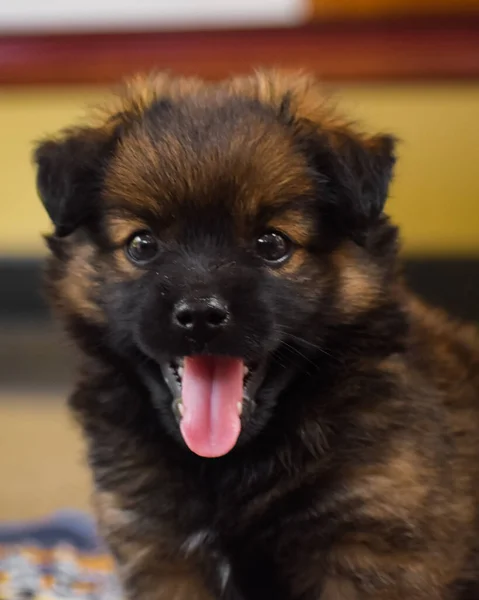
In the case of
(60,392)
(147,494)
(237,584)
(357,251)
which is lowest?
(60,392)

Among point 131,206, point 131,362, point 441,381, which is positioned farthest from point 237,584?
point 131,206

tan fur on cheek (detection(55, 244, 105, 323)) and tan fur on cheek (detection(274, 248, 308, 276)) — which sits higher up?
tan fur on cheek (detection(274, 248, 308, 276))

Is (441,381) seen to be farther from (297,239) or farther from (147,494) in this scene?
(147,494)

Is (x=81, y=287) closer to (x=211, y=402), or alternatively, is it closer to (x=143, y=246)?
(x=143, y=246)

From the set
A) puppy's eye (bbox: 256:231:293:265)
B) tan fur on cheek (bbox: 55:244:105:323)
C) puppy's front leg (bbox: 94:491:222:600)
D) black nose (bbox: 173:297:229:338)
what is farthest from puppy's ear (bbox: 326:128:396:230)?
puppy's front leg (bbox: 94:491:222:600)

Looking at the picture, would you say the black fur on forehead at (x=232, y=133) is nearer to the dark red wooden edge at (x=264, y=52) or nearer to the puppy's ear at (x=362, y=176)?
the puppy's ear at (x=362, y=176)

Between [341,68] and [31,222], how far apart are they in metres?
1.30

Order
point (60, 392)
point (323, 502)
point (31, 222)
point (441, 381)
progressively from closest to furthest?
point (323, 502)
point (441, 381)
point (60, 392)
point (31, 222)

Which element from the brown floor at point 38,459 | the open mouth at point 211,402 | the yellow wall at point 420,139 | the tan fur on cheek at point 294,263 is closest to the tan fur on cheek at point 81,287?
the open mouth at point 211,402

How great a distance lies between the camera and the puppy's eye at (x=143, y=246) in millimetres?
1413

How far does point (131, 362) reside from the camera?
1.48 metres

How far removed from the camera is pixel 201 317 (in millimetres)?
1245

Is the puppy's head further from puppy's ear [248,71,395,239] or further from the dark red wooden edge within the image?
the dark red wooden edge

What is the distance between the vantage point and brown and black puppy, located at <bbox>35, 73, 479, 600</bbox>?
1.36 meters
